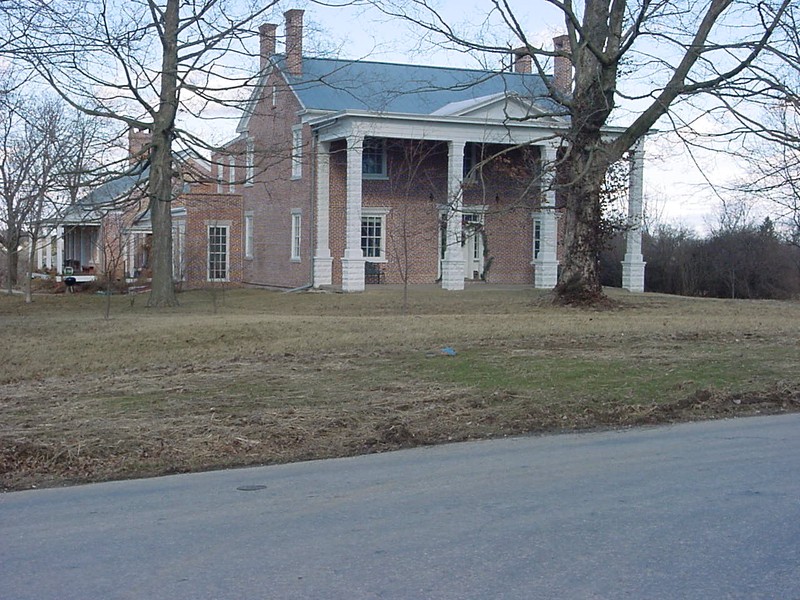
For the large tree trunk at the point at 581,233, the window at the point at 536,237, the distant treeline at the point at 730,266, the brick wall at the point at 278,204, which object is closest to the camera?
the large tree trunk at the point at 581,233

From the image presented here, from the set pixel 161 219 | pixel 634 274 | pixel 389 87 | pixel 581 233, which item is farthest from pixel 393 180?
pixel 581 233

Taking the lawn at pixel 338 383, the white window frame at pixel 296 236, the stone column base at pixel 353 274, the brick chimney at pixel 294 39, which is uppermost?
the brick chimney at pixel 294 39

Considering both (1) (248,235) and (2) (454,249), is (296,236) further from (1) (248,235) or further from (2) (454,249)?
(2) (454,249)

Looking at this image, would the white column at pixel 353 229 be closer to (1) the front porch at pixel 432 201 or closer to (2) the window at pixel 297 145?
(1) the front porch at pixel 432 201

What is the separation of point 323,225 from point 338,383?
73.0ft

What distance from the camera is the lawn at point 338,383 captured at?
901cm

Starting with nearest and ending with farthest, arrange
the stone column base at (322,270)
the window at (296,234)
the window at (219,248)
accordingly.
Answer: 1. the stone column base at (322,270)
2. the window at (296,234)
3. the window at (219,248)

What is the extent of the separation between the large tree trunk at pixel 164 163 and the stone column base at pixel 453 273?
9.53 metres

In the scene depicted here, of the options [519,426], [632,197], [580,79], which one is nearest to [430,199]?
[632,197]

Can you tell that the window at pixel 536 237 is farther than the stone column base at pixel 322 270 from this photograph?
Yes

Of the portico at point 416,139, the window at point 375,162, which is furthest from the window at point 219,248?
the window at point 375,162

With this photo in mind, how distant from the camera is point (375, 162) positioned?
116 feet

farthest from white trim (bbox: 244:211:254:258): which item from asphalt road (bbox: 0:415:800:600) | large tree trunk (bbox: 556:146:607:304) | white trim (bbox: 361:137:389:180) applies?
asphalt road (bbox: 0:415:800:600)

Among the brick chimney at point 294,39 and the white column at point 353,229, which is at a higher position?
the brick chimney at point 294,39
